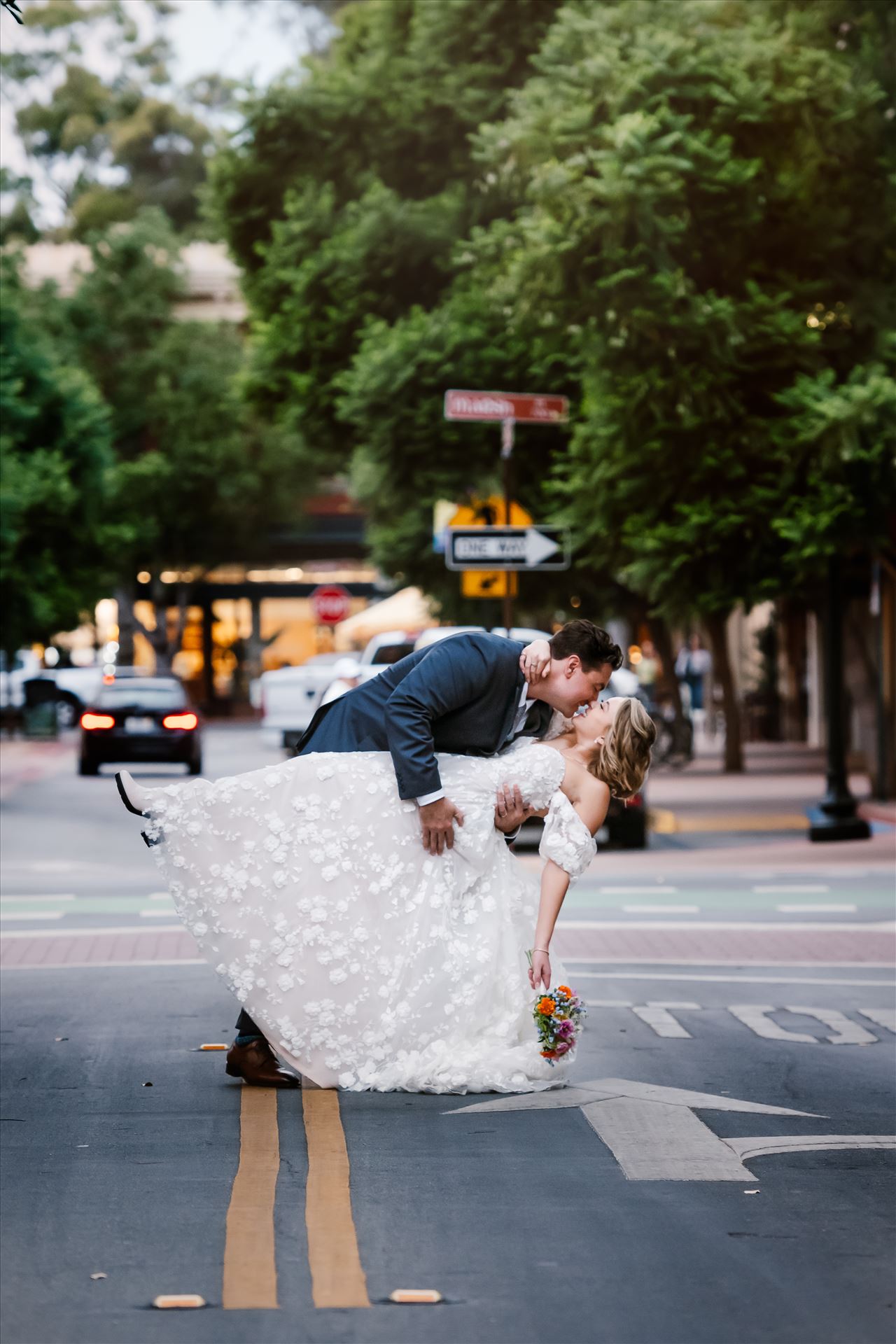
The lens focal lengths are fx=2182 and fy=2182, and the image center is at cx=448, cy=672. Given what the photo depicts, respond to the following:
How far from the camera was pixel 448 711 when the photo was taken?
24.3 ft

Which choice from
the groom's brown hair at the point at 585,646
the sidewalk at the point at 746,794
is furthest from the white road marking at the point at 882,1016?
the sidewalk at the point at 746,794

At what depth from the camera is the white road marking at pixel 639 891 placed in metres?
15.0

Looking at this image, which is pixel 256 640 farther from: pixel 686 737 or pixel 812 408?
pixel 812 408

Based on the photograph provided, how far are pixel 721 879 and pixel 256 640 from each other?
5078 cm

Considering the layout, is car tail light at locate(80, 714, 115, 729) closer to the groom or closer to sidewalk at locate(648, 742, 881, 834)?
sidewalk at locate(648, 742, 881, 834)

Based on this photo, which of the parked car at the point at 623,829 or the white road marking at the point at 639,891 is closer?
the white road marking at the point at 639,891

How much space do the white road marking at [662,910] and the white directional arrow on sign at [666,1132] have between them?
6152 mm

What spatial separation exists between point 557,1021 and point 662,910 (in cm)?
696

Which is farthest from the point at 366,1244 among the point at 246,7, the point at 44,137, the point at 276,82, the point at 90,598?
the point at 44,137

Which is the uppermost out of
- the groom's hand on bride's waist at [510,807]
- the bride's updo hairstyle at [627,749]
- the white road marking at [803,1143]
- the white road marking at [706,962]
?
the bride's updo hairstyle at [627,749]

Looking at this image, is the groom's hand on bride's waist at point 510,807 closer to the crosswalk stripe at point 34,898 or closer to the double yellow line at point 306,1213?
the double yellow line at point 306,1213

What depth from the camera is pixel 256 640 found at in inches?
2608

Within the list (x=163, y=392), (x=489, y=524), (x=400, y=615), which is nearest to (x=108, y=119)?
(x=163, y=392)

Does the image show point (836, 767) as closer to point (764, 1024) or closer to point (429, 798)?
point (764, 1024)
